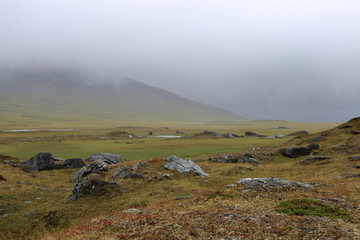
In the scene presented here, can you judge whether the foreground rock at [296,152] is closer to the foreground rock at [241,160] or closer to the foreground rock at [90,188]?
the foreground rock at [241,160]

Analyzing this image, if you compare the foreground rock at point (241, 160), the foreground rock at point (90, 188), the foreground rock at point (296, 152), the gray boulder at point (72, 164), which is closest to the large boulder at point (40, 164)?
the gray boulder at point (72, 164)

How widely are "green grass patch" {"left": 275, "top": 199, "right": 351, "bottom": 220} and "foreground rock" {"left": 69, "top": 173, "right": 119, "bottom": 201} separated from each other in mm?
15210

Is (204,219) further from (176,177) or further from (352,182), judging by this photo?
(176,177)

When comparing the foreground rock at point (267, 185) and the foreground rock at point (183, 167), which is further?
the foreground rock at point (183, 167)

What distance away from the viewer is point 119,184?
27.2 meters

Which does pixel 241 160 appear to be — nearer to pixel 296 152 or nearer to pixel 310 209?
pixel 296 152

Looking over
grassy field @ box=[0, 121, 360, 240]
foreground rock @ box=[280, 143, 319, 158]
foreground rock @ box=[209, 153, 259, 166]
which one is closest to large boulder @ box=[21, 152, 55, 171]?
grassy field @ box=[0, 121, 360, 240]

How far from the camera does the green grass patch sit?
13.5 metres

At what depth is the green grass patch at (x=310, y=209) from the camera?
44.2 ft

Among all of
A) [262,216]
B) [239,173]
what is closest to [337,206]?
[262,216]

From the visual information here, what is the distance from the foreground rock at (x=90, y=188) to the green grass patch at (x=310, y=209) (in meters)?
15.2

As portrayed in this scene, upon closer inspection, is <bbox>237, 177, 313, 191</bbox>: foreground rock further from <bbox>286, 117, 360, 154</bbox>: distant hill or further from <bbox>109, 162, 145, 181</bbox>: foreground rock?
<bbox>286, 117, 360, 154</bbox>: distant hill

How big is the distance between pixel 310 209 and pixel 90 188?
56.6 ft

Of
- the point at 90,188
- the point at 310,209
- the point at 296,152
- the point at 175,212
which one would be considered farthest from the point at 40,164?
the point at 296,152
